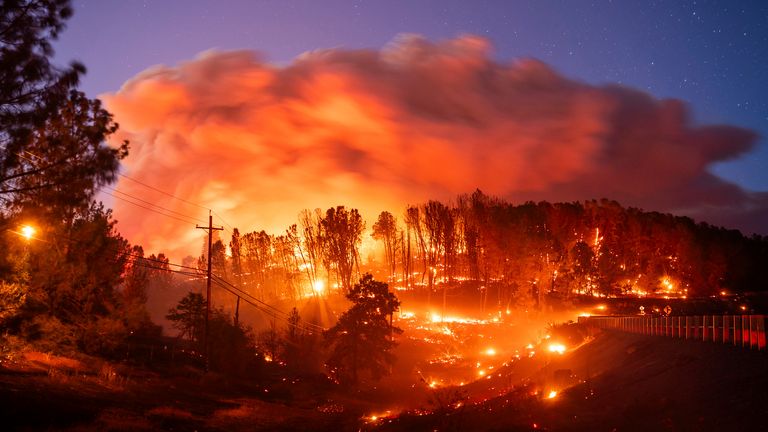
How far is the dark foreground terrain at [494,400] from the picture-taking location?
16.5 m

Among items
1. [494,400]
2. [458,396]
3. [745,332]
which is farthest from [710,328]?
[458,396]

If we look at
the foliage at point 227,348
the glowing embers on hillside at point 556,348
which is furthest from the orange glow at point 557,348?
the foliage at point 227,348

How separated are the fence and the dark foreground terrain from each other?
737 mm

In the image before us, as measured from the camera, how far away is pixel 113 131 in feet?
61.5

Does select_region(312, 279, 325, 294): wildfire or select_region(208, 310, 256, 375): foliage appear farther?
select_region(312, 279, 325, 294): wildfire

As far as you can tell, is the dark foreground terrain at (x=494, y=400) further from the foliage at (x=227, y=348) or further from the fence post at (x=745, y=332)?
the foliage at (x=227, y=348)

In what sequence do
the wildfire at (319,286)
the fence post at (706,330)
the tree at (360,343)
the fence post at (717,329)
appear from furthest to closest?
the wildfire at (319,286) → the tree at (360,343) → the fence post at (706,330) → the fence post at (717,329)

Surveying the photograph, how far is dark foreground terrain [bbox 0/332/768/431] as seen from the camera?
1653 centimetres

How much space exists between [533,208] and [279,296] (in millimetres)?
57195

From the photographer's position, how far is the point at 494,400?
87.8 ft

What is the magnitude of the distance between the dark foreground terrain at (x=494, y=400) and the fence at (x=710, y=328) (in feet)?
2.42

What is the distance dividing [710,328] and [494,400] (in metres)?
10.6

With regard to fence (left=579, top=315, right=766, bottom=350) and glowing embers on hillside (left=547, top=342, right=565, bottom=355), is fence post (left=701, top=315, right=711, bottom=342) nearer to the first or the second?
fence (left=579, top=315, right=766, bottom=350)

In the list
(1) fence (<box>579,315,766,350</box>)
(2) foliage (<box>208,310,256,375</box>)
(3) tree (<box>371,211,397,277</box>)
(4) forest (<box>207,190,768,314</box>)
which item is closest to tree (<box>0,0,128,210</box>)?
→ (1) fence (<box>579,315,766,350</box>)
